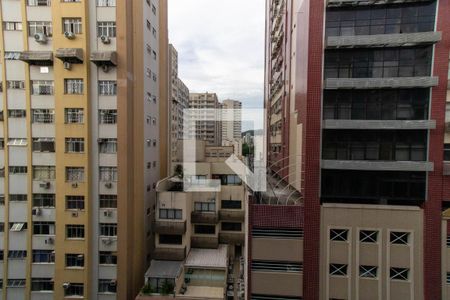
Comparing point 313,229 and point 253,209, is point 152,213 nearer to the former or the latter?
point 253,209

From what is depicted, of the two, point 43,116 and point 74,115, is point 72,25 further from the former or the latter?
point 43,116

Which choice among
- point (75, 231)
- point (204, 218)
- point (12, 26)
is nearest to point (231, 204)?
point (204, 218)

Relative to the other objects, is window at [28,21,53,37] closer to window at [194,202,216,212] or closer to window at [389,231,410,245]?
window at [194,202,216,212]

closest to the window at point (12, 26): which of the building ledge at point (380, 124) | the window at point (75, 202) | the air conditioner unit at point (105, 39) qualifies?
the air conditioner unit at point (105, 39)

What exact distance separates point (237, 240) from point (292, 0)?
477 inches

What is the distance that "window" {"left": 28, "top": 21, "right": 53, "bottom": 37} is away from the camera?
9.59 metres

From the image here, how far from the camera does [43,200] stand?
32.6ft

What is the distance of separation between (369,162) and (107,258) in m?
10.5

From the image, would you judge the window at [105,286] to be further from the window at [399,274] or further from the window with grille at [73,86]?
the window at [399,274]

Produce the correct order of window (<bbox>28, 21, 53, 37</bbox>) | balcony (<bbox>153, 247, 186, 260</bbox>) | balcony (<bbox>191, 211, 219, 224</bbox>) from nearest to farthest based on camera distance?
window (<bbox>28, 21, 53, 37</bbox>), balcony (<bbox>153, 247, 186, 260</bbox>), balcony (<bbox>191, 211, 219, 224</bbox>)

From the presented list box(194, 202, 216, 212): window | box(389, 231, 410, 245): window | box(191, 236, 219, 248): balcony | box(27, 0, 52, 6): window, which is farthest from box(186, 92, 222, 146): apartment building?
box(389, 231, 410, 245): window

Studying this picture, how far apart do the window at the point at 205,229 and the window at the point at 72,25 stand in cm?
1044

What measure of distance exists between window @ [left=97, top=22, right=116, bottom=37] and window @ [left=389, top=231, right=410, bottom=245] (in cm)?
1222

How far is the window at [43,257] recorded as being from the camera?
995cm
